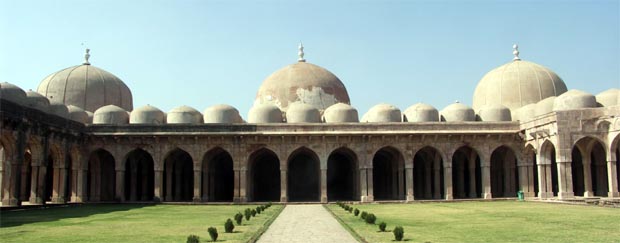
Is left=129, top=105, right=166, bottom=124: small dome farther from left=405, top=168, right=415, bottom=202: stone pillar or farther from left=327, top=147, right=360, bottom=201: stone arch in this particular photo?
left=405, top=168, right=415, bottom=202: stone pillar

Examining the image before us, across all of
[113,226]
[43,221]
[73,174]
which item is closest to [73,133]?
[73,174]

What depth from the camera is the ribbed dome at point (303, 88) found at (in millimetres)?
40594

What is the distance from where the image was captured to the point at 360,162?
33469 mm

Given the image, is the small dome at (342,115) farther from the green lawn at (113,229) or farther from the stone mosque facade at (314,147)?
the green lawn at (113,229)

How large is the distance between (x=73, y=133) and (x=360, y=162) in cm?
1474

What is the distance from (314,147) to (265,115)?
3.86 m

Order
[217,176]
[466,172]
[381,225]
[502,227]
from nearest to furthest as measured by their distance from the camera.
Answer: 1. [381,225]
2. [502,227]
3. [217,176]
4. [466,172]

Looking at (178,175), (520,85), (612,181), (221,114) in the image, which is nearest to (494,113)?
(520,85)

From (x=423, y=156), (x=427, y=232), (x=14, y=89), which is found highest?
(x=14, y=89)

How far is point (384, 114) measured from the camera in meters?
35.9

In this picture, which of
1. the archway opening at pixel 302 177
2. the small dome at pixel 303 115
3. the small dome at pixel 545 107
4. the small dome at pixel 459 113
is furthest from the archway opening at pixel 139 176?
the small dome at pixel 545 107

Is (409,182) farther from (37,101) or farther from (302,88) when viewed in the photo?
(37,101)

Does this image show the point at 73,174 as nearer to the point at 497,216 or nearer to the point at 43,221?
the point at 43,221

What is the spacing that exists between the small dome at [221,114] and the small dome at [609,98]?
20035mm
